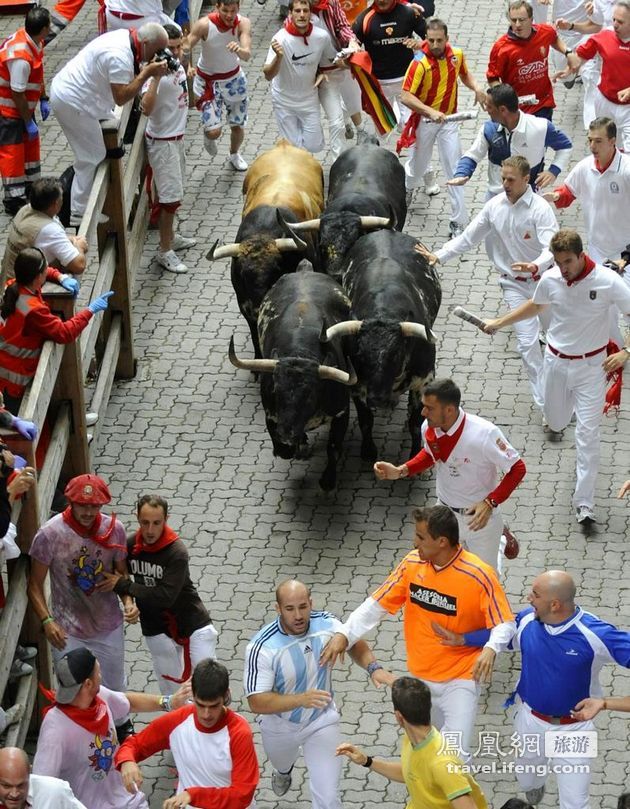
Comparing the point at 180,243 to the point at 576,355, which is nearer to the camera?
the point at 576,355

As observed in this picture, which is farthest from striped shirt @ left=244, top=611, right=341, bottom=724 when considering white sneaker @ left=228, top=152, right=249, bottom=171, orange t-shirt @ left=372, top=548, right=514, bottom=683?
white sneaker @ left=228, top=152, right=249, bottom=171

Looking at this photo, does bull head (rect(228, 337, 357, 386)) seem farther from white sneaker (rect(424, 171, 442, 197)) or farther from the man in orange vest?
white sneaker (rect(424, 171, 442, 197))

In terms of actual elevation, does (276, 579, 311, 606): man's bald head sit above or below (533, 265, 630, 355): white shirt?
above

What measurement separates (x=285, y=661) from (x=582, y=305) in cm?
406

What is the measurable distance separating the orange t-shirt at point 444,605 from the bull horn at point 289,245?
5.27 metres

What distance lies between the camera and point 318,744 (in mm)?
9359

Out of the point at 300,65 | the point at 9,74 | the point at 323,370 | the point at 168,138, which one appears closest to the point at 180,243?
the point at 168,138

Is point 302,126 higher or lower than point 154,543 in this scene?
lower

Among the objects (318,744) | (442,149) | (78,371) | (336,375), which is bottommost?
(442,149)

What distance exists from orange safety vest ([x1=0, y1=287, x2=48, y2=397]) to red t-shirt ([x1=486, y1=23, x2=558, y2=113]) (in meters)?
6.75

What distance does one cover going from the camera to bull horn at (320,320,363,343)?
41.7 feet

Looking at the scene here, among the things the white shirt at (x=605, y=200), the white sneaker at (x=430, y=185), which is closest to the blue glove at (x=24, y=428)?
the white shirt at (x=605, y=200)

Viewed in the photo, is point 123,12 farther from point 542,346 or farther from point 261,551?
point 261,551

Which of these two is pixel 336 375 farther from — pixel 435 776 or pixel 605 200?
pixel 435 776
